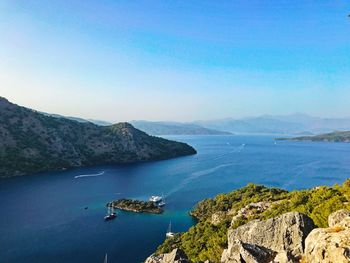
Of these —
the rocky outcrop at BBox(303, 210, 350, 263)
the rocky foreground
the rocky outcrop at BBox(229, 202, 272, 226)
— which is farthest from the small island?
the rocky outcrop at BBox(303, 210, 350, 263)

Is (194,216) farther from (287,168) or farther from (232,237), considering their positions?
(287,168)

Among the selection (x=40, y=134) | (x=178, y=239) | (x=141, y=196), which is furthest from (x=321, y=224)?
(x=40, y=134)

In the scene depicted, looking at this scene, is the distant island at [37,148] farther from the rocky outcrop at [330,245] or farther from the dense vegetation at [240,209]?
the rocky outcrop at [330,245]

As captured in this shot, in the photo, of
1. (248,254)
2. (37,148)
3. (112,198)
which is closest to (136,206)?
(112,198)

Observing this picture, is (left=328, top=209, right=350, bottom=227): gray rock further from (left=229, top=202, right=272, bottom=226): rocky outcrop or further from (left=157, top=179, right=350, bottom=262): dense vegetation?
(left=229, top=202, right=272, bottom=226): rocky outcrop

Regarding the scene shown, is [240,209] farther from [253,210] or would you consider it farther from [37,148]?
[37,148]
